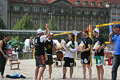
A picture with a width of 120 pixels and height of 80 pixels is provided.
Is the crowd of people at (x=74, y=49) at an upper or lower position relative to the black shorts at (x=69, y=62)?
upper

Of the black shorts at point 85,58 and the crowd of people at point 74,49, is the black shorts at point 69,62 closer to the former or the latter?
the crowd of people at point 74,49

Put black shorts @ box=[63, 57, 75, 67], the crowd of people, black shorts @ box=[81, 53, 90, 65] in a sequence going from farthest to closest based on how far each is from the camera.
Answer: black shorts @ box=[63, 57, 75, 67]
black shorts @ box=[81, 53, 90, 65]
the crowd of people

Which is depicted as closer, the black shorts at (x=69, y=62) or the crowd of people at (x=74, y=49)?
the crowd of people at (x=74, y=49)

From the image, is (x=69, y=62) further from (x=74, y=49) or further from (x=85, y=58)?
(x=85, y=58)

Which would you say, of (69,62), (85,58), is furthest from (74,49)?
(85,58)

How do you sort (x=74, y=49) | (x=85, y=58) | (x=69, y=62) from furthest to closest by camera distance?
(x=69, y=62)
(x=74, y=49)
(x=85, y=58)

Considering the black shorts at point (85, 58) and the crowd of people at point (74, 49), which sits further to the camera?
the black shorts at point (85, 58)

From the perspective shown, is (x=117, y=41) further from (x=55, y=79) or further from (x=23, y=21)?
(x=23, y=21)

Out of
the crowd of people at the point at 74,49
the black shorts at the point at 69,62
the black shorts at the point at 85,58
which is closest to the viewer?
the crowd of people at the point at 74,49

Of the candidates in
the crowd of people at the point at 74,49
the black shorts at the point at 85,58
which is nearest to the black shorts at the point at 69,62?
the crowd of people at the point at 74,49

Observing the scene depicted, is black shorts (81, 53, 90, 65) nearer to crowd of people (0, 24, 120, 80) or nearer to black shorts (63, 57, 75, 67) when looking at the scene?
crowd of people (0, 24, 120, 80)

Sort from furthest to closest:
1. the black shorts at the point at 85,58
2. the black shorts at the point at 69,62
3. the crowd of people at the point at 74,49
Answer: the black shorts at the point at 69,62 < the black shorts at the point at 85,58 < the crowd of people at the point at 74,49

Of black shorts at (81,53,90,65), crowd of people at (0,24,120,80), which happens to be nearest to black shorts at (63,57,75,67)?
crowd of people at (0,24,120,80)

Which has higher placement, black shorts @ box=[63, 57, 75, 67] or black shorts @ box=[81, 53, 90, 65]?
black shorts @ box=[81, 53, 90, 65]
